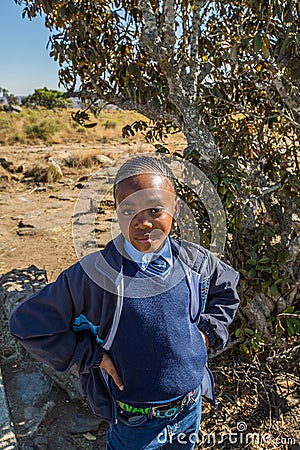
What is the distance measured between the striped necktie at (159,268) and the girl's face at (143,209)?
2.9 inches

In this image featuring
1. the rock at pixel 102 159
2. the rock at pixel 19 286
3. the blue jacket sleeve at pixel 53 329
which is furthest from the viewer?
the rock at pixel 102 159

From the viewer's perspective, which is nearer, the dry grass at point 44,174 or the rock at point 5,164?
the dry grass at point 44,174

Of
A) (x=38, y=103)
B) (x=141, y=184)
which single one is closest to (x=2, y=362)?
(x=141, y=184)

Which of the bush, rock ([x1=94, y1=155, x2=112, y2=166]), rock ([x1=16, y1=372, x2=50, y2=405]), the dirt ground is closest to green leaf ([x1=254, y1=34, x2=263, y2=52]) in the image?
the dirt ground

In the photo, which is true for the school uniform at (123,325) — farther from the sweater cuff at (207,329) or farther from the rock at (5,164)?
the rock at (5,164)

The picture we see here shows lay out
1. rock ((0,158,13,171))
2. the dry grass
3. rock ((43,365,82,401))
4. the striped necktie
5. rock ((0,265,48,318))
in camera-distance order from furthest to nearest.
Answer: rock ((0,158,13,171)), the dry grass, rock ((0,265,48,318)), rock ((43,365,82,401)), the striped necktie

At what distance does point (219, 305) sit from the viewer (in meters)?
1.75

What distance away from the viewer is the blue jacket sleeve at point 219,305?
5.62 ft

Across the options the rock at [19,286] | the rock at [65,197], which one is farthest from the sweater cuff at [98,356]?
the rock at [65,197]

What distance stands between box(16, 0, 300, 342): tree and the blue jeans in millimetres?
1068

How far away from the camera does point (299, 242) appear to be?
2.69m

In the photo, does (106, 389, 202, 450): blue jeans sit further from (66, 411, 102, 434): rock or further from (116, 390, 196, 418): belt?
(66, 411, 102, 434): rock

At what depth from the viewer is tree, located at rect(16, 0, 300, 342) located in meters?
2.57

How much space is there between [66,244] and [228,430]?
327 centimetres
